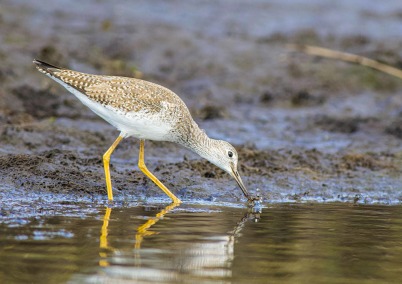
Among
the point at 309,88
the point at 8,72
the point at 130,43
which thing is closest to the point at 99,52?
the point at 130,43

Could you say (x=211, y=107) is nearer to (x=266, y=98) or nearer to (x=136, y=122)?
(x=266, y=98)

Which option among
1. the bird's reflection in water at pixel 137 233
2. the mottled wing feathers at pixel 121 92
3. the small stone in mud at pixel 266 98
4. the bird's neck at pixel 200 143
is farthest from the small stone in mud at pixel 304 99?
the bird's reflection in water at pixel 137 233

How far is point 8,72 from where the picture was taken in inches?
580

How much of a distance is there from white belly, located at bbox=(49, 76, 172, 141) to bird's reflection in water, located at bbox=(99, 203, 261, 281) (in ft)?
4.12

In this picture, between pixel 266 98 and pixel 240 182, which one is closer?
pixel 240 182

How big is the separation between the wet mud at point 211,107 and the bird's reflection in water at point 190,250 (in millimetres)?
1826

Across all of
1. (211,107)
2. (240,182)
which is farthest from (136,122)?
(211,107)

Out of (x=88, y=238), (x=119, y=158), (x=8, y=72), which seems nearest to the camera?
(x=88, y=238)

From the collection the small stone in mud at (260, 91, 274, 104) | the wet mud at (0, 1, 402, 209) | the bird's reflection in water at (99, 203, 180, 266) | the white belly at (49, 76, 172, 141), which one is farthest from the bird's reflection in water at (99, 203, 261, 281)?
the small stone in mud at (260, 91, 274, 104)

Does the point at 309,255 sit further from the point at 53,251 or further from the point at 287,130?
the point at 287,130

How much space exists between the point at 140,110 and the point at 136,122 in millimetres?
158

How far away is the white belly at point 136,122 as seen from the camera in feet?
33.4

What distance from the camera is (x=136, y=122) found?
10.2m

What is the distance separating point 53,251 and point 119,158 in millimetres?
5120
